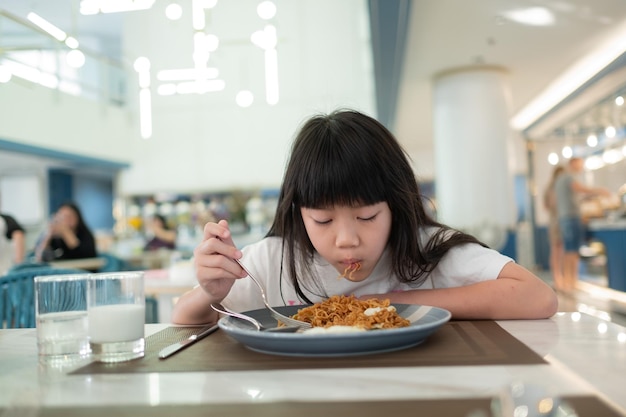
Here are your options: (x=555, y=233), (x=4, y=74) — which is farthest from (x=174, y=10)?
(x=555, y=233)

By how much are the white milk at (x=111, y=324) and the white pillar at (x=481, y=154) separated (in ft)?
15.0

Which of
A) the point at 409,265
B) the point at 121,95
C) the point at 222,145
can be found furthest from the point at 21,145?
the point at 409,265

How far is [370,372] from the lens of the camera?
560mm

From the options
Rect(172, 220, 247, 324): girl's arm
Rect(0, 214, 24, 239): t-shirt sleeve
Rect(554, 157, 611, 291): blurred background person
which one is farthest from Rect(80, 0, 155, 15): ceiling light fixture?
Rect(554, 157, 611, 291): blurred background person

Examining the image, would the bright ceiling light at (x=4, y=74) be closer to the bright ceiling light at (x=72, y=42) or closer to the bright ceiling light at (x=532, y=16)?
the bright ceiling light at (x=72, y=42)

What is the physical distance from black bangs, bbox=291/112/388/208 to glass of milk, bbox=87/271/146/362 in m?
0.39

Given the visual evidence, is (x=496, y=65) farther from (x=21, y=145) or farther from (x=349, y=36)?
(x=21, y=145)

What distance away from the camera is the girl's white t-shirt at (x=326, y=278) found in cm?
108

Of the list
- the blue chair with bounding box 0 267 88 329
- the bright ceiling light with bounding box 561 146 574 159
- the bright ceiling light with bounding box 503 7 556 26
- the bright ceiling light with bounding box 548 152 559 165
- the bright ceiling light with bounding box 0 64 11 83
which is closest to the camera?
the blue chair with bounding box 0 267 88 329

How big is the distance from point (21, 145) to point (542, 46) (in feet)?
18.8

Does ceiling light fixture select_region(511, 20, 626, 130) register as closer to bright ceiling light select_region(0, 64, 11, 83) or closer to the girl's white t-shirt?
the girl's white t-shirt

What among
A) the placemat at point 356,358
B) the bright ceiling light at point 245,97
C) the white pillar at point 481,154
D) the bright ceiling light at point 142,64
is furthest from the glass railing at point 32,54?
the white pillar at point 481,154

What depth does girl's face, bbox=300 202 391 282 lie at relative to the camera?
0.95m

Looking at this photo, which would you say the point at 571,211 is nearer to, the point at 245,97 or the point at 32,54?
the point at 245,97
